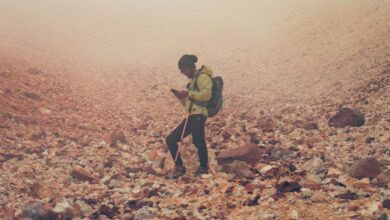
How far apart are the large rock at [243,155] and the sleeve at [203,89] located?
1.58 metres

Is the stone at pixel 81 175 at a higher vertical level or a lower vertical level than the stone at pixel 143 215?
higher

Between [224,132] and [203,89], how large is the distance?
3.20m

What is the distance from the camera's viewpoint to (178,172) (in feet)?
31.8

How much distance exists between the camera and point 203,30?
92.1 ft

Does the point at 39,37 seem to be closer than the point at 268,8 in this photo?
Yes

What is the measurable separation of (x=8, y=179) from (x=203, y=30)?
809 inches

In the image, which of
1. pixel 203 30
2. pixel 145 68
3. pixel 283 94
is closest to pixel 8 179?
pixel 283 94

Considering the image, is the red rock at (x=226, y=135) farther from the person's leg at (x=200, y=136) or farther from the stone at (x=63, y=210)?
the stone at (x=63, y=210)

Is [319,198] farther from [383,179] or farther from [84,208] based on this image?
[84,208]

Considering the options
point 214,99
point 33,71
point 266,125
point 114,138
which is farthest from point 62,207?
point 33,71

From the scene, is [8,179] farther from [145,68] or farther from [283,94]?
[145,68]

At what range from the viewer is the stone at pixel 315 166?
902cm

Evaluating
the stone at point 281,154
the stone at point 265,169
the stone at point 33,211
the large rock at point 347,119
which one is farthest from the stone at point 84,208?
the large rock at point 347,119

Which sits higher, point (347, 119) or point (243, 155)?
point (347, 119)
